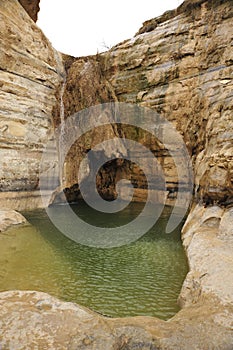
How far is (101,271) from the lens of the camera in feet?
23.4

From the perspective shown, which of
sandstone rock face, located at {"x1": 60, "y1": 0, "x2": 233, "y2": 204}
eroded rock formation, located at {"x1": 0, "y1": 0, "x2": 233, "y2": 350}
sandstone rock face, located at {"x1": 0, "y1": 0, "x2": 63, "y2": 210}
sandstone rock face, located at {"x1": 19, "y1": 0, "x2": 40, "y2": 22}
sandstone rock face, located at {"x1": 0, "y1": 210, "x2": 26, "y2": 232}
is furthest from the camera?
sandstone rock face, located at {"x1": 19, "y1": 0, "x2": 40, "y2": 22}

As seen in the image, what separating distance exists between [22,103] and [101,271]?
11.2 meters

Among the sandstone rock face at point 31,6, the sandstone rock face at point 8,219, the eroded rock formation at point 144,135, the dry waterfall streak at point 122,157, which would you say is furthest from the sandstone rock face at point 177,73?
the sandstone rock face at point 31,6

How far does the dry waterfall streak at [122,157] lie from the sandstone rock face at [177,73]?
19.6 inches

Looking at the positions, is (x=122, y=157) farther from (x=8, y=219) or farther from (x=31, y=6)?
(x=31, y=6)

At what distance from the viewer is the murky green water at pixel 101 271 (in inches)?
218

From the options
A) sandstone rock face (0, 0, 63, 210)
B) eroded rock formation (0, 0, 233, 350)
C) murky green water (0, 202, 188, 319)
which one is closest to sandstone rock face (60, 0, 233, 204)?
eroded rock formation (0, 0, 233, 350)

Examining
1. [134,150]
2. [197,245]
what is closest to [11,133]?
[134,150]

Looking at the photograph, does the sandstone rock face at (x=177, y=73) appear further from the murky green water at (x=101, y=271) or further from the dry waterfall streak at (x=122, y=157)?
the murky green water at (x=101, y=271)

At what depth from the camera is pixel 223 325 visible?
12.3 feet

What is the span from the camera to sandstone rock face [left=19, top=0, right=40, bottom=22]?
19956mm

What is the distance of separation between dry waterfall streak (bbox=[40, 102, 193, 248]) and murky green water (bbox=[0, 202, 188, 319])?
363cm

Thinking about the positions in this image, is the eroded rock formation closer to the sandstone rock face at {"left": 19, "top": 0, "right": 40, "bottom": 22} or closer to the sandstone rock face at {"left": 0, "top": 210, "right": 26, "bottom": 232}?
the sandstone rock face at {"left": 0, "top": 210, "right": 26, "bottom": 232}

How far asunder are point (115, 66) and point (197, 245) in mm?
15143
